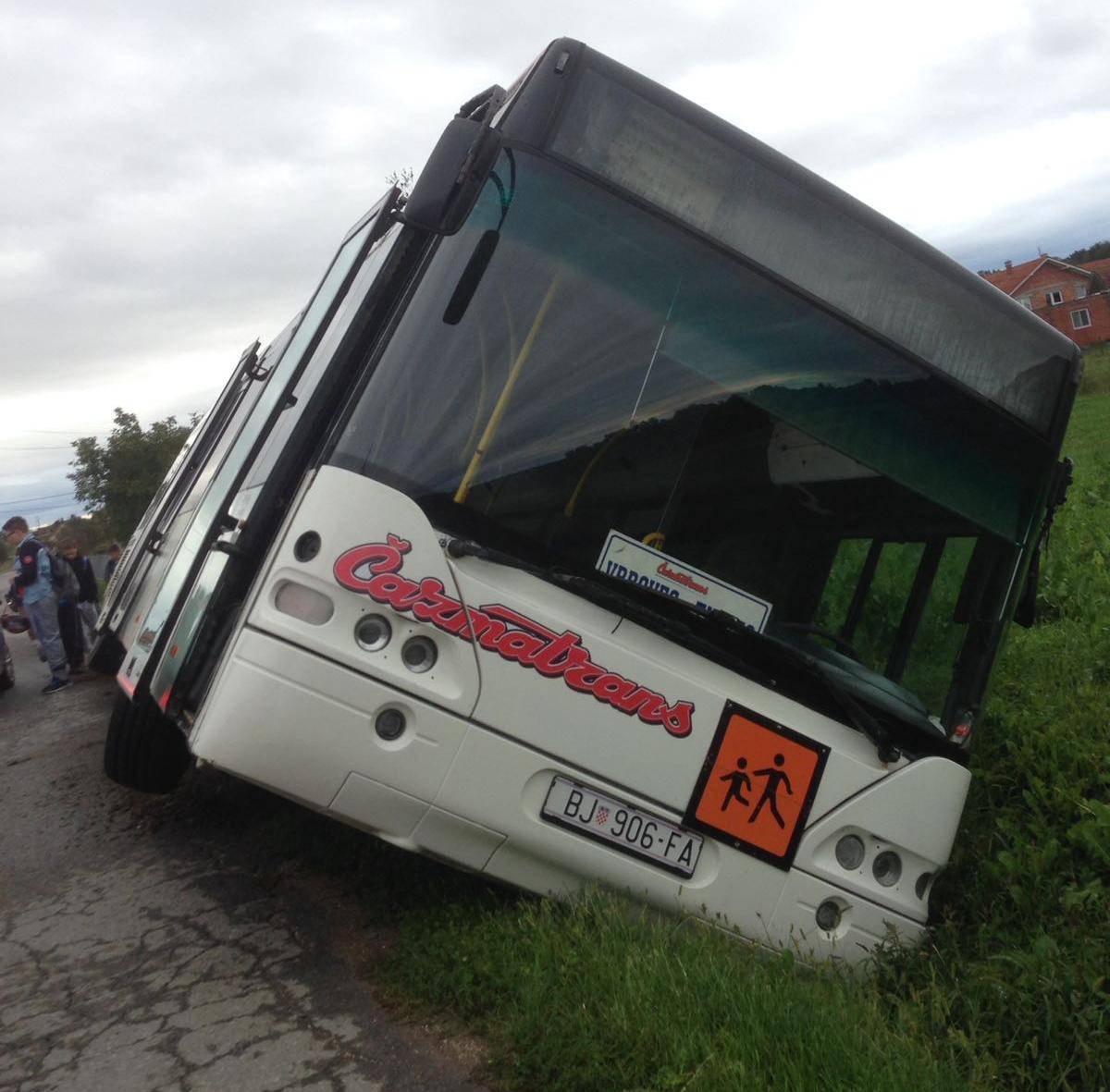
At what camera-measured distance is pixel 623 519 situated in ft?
13.2

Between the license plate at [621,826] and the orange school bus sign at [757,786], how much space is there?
0.31 feet

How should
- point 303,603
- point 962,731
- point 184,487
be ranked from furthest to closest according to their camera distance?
point 184,487 → point 962,731 → point 303,603

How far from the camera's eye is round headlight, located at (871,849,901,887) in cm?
436

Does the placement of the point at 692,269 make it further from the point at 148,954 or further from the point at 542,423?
the point at 148,954

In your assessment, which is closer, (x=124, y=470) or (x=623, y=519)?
(x=623, y=519)

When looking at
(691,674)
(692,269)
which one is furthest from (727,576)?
(692,269)

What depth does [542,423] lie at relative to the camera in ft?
13.0

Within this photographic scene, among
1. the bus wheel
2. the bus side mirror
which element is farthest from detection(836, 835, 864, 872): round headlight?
the bus wheel

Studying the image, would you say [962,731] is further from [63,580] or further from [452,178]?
[63,580]

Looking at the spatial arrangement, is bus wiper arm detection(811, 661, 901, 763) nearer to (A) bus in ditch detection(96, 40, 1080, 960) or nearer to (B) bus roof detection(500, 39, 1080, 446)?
(A) bus in ditch detection(96, 40, 1080, 960)

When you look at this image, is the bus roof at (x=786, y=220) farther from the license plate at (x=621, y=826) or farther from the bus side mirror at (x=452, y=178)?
the license plate at (x=621, y=826)

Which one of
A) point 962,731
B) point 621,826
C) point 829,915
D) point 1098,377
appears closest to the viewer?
point 621,826

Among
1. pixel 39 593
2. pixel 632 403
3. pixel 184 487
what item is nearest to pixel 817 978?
pixel 632 403

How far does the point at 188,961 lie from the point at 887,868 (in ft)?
8.48
